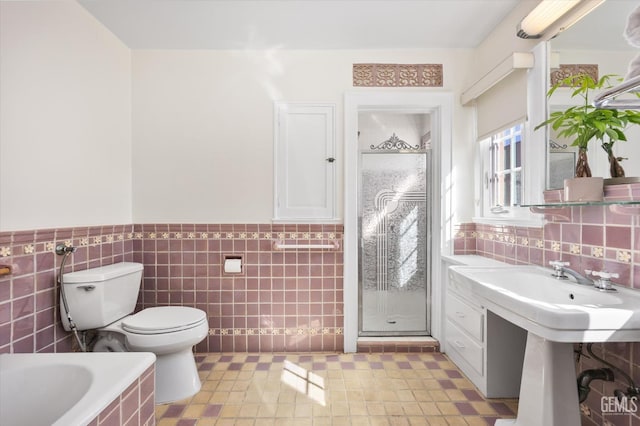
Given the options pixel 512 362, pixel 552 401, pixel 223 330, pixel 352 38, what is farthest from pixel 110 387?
pixel 352 38

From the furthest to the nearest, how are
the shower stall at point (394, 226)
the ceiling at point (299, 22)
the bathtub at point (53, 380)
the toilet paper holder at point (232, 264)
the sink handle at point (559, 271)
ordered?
the shower stall at point (394, 226) → the toilet paper holder at point (232, 264) → the ceiling at point (299, 22) → the sink handle at point (559, 271) → the bathtub at point (53, 380)

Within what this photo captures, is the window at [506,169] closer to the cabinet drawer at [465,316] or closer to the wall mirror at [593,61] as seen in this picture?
the wall mirror at [593,61]

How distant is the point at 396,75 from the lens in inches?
102

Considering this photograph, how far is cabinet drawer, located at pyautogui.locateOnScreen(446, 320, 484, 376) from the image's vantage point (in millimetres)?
2012

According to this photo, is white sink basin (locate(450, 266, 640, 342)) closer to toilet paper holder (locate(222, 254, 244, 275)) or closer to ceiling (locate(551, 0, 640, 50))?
ceiling (locate(551, 0, 640, 50))

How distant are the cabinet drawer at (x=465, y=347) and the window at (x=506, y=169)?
89 cm

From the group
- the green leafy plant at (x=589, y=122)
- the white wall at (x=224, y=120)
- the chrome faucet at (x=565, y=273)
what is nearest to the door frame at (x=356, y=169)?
the white wall at (x=224, y=120)

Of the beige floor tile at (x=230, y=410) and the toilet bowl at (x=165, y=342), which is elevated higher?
the toilet bowl at (x=165, y=342)

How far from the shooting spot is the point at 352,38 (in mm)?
2400

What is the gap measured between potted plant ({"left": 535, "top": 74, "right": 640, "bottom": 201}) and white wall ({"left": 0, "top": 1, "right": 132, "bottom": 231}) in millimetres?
2609

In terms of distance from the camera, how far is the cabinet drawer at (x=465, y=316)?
2.00 meters

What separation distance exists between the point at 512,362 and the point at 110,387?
6.59 feet

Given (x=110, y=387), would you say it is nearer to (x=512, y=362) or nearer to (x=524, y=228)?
(x=512, y=362)

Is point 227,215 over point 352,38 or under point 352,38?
under
